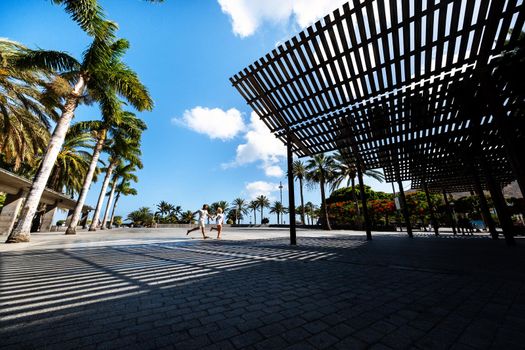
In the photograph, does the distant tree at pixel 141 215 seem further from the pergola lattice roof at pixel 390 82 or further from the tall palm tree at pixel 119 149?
the pergola lattice roof at pixel 390 82

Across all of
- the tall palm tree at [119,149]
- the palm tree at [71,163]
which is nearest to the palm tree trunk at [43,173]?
the tall palm tree at [119,149]

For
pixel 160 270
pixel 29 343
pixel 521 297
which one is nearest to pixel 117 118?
pixel 160 270

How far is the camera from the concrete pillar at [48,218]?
24.0 m

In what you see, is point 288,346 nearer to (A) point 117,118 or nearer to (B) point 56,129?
(B) point 56,129

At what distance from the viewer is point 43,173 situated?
9.79 m

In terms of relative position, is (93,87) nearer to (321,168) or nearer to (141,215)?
(321,168)

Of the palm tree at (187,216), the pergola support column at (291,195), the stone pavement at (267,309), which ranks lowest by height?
the stone pavement at (267,309)

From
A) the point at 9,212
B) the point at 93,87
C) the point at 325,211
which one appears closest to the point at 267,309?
the point at 93,87

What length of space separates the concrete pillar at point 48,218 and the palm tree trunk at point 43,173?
810 inches

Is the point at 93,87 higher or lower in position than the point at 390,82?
higher

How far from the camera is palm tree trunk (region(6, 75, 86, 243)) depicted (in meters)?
9.05

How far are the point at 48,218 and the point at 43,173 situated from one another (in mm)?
21374

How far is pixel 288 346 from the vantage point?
1500mm

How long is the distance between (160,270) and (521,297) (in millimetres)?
5119
